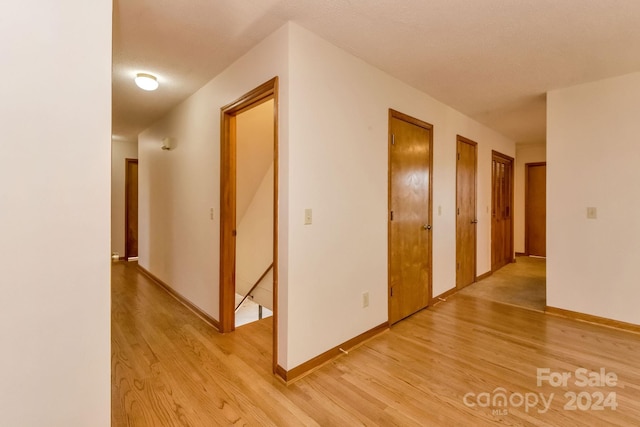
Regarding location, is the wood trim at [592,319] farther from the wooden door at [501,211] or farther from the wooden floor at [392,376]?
the wooden door at [501,211]

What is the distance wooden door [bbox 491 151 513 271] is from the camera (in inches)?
188

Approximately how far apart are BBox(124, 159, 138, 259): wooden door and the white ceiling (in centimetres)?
340

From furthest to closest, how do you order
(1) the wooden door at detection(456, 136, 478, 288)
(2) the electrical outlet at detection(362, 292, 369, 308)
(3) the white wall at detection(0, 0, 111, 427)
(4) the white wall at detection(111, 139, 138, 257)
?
(4) the white wall at detection(111, 139, 138, 257), (1) the wooden door at detection(456, 136, 478, 288), (2) the electrical outlet at detection(362, 292, 369, 308), (3) the white wall at detection(0, 0, 111, 427)

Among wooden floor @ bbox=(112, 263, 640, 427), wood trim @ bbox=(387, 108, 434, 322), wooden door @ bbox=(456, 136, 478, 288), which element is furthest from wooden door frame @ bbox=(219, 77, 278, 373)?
wooden door @ bbox=(456, 136, 478, 288)

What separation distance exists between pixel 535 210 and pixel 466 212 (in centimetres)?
328

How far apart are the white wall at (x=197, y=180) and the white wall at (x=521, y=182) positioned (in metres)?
Answer: 6.00

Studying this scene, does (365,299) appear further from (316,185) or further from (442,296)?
(442,296)

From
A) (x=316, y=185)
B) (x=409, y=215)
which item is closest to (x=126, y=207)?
(x=316, y=185)

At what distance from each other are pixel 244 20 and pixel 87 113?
46.6 inches

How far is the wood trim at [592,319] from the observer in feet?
8.60

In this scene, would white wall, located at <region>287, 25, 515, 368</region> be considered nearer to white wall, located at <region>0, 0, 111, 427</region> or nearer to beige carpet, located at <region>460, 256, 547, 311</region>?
white wall, located at <region>0, 0, 111, 427</region>

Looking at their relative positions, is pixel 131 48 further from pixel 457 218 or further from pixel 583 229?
pixel 583 229

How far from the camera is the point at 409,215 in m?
2.93

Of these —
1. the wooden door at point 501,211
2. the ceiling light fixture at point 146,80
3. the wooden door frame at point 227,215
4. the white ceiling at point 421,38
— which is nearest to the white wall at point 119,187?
the white ceiling at point 421,38
